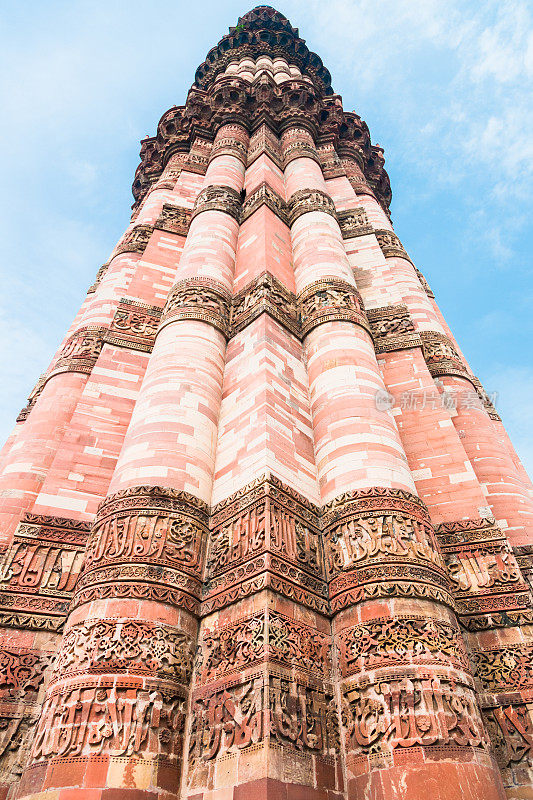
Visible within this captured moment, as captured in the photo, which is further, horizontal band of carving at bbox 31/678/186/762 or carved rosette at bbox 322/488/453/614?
carved rosette at bbox 322/488/453/614

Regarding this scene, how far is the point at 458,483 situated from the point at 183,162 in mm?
12240

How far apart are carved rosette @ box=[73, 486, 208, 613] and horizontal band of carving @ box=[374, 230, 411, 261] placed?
327 inches

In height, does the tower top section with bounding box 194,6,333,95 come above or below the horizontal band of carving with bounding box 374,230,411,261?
above

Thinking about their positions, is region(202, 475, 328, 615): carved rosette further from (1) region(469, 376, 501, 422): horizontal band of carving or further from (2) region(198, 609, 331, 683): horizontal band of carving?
(1) region(469, 376, 501, 422): horizontal band of carving

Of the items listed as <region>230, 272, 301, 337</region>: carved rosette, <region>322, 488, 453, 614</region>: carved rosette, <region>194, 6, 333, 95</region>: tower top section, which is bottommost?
<region>322, 488, 453, 614</region>: carved rosette

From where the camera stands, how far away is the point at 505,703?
14.6 ft

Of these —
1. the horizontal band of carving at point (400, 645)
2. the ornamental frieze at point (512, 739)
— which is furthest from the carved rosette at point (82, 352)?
the ornamental frieze at point (512, 739)

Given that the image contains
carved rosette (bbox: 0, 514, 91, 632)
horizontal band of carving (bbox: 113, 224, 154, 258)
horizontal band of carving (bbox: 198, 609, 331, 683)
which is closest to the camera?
horizontal band of carving (bbox: 198, 609, 331, 683)

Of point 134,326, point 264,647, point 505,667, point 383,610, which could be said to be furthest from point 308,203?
point 264,647

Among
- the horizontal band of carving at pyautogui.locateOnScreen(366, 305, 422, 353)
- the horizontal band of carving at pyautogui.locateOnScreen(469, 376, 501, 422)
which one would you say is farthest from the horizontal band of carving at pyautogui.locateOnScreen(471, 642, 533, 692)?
the horizontal band of carving at pyautogui.locateOnScreen(469, 376, 501, 422)

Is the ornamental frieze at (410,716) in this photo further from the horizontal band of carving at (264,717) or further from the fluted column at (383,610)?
the horizontal band of carving at (264,717)

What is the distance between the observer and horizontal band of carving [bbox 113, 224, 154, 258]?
11.4 metres

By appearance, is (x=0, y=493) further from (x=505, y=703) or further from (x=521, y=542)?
(x=521, y=542)

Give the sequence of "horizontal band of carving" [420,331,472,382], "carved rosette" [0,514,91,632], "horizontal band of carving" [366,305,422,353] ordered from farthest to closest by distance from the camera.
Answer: "horizontal band of carving" [420,331,472,382], "horizontal band of carving" [366,305,422,353], "carved rosette" [0,514,91,632]
